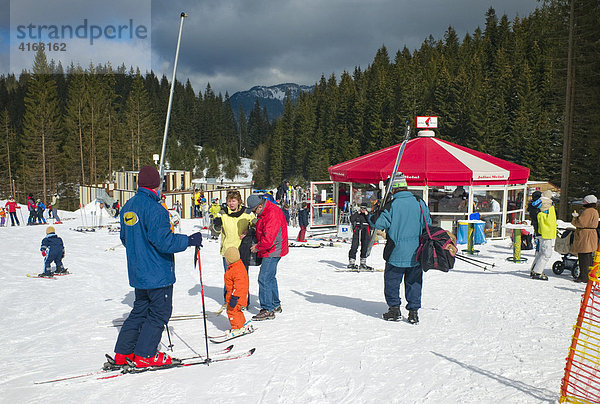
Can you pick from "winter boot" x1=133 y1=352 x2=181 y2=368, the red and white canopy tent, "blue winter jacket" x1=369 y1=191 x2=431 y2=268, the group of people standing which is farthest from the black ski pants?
"winter boot" x1=133 y1=352 x2=181 y2=368

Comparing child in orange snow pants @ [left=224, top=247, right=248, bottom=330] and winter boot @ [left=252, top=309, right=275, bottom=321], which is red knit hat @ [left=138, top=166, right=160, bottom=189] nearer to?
child in orange snow pants @ [left=224, top=247, right=248, bottom=330]

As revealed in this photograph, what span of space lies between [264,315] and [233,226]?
51.2 inches

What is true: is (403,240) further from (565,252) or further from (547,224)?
(565,252)

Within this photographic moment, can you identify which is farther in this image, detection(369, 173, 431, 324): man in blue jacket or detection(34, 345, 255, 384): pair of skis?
detection(369, 173, 431, 324): man in blue jacket

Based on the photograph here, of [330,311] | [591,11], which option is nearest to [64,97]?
[591,11]

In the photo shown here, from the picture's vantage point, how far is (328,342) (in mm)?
4875

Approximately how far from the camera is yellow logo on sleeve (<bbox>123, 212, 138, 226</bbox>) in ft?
12.6

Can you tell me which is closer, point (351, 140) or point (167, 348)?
point (167, 348)

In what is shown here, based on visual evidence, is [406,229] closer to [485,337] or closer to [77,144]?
[485,337]

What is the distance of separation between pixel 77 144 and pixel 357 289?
57521 mm

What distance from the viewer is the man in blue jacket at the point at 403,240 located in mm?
5254

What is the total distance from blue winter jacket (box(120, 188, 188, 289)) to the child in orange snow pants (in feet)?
4.31

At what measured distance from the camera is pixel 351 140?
64.1m

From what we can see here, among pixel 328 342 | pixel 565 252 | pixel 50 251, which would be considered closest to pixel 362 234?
pixel 565 252
